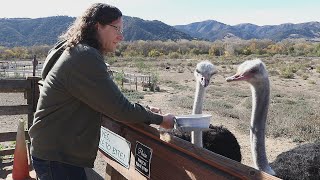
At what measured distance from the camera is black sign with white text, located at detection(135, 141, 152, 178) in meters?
2.33

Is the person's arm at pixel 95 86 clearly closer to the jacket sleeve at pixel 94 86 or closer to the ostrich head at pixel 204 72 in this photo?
the jacket sleeve at pixel 94 86

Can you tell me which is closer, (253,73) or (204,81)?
(253,73)

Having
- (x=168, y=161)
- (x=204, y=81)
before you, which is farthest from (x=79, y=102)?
(x=204, y=81)

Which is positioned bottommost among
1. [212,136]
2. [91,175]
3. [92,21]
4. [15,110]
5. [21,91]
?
[91,175]

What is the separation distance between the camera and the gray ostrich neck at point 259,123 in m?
3.65

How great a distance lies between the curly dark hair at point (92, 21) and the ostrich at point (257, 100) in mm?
2061

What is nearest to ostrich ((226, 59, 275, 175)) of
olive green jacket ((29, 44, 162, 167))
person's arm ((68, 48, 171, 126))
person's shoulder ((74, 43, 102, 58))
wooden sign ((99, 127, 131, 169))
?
wooden sign ((99, 127, 131, 169))

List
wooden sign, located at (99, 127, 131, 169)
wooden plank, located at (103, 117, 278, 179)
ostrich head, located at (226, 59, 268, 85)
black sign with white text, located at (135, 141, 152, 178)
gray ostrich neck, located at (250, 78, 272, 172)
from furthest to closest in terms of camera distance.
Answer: ostrich head, located at (226, 59, 268, 85)
gray ostrich neck, located at (250, 78, 272, 172)
wooden sign, located at (99, 127, 131, 169)
black sign with white text, located at (135, 141, 152, 178)
wooden plank, located at (103, 117, 278, 179)

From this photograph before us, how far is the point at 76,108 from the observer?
80.0 inches

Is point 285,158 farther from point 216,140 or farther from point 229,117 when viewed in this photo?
point 229,117

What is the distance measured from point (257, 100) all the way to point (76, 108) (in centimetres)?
230

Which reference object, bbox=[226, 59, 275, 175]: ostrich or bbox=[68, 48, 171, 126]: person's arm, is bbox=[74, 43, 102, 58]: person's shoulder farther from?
bbox=[226, 59, 275, 175]: ostrich

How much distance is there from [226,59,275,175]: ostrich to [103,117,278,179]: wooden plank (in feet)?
4.88

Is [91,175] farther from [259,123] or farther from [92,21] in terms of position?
[92,21]
